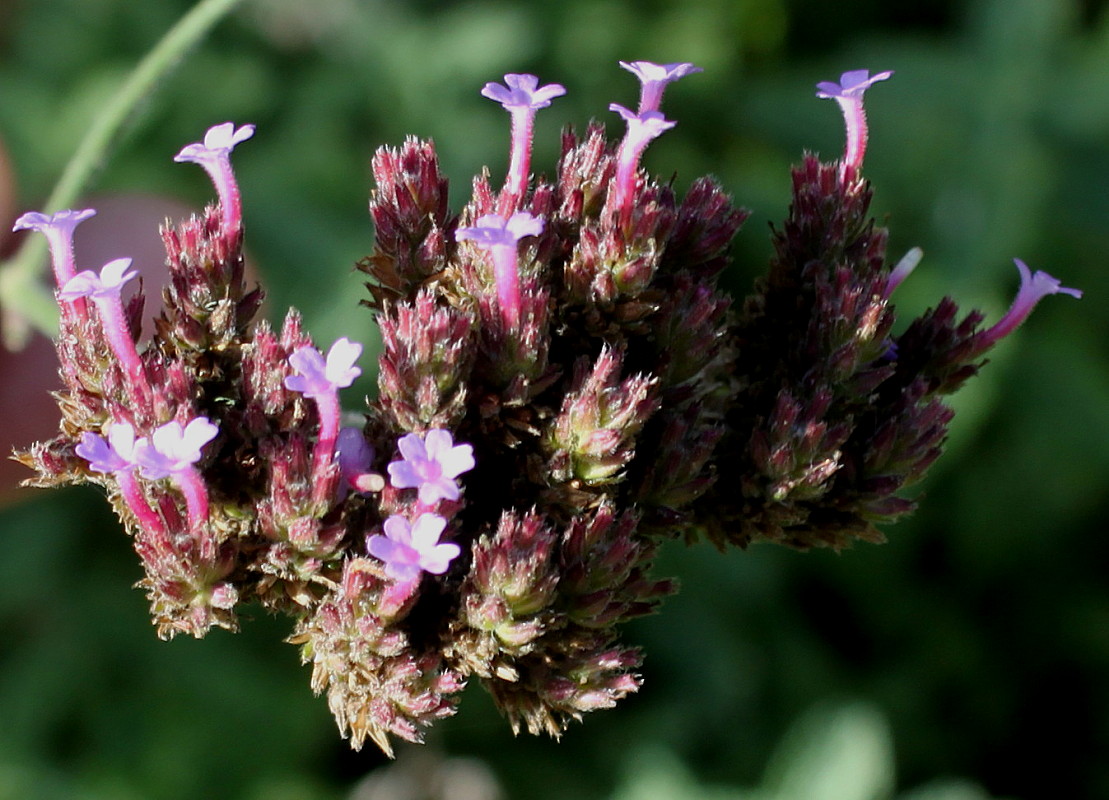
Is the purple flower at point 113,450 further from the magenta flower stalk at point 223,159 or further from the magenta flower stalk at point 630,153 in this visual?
the magenta flower stalk at point 630,153

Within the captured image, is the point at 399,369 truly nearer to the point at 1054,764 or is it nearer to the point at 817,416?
the point at 817,416

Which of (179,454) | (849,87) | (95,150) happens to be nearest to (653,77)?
(849,87)

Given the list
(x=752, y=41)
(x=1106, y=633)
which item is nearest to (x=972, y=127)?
(x=752, y=41)

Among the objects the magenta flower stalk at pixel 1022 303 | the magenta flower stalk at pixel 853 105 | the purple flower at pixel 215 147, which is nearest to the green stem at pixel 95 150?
the purple flower at pixel 215 147

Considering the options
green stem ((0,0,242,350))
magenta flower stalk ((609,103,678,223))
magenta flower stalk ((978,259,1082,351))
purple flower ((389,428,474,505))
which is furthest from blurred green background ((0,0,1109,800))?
purple flower ((389,428,474,505))

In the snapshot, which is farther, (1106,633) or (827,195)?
(1106,633)

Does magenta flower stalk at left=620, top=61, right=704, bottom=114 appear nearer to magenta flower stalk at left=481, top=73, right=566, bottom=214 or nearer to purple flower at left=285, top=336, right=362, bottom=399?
magenta flower stalk at left=481, top=73, right=566, bottom=214

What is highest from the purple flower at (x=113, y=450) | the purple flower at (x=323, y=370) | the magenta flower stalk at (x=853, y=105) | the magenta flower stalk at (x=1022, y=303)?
the magenta flower stalk at (x=853, y=105)
